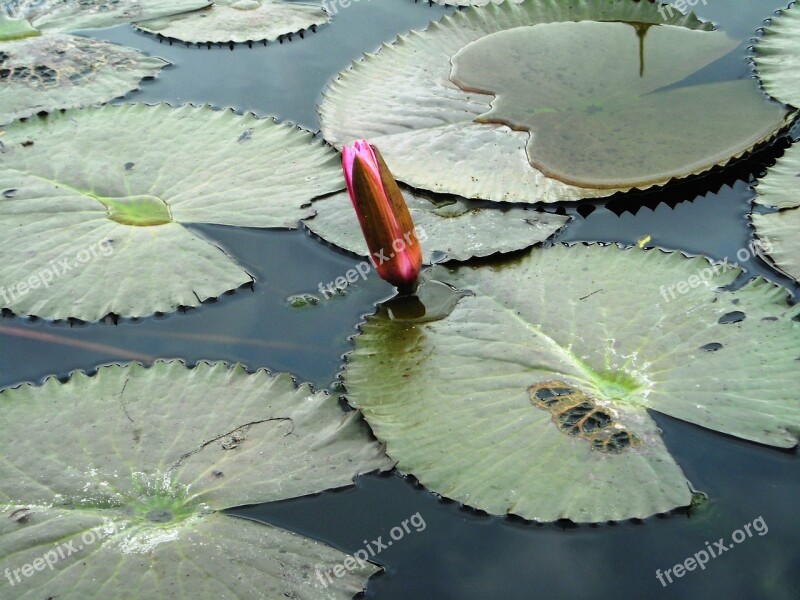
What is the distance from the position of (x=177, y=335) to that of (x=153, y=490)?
73 centimetres

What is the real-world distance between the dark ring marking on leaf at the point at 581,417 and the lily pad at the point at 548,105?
974 millimetres

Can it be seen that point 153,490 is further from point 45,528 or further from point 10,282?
point 10,282

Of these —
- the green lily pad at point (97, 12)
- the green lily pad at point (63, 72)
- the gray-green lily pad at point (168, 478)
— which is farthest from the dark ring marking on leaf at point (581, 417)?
the green lily pad at point (97, 12)

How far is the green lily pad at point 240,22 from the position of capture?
4590 millimetres

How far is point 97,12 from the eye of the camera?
4.88 m

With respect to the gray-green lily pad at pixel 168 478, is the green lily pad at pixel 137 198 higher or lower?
higher

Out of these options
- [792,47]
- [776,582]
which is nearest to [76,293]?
[776,582]

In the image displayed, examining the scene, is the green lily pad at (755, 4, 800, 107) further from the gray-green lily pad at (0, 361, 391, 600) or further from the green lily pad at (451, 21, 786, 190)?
the gray-green lily pad at (0, 361, 391, 600)

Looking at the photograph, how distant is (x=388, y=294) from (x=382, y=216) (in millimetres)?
334

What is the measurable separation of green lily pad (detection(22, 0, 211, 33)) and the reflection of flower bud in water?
2615 millimetres

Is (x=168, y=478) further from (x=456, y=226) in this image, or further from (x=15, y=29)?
(x=15, y=29)

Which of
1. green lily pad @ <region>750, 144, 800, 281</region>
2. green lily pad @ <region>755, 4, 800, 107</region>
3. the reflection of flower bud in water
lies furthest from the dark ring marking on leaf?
green lily pad @ <region>755, 4, 800, 107</region>

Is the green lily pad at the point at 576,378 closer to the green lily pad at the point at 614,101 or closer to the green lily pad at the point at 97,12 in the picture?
the green lily pad at the point at 614,101

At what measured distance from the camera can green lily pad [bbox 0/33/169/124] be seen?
407cm
